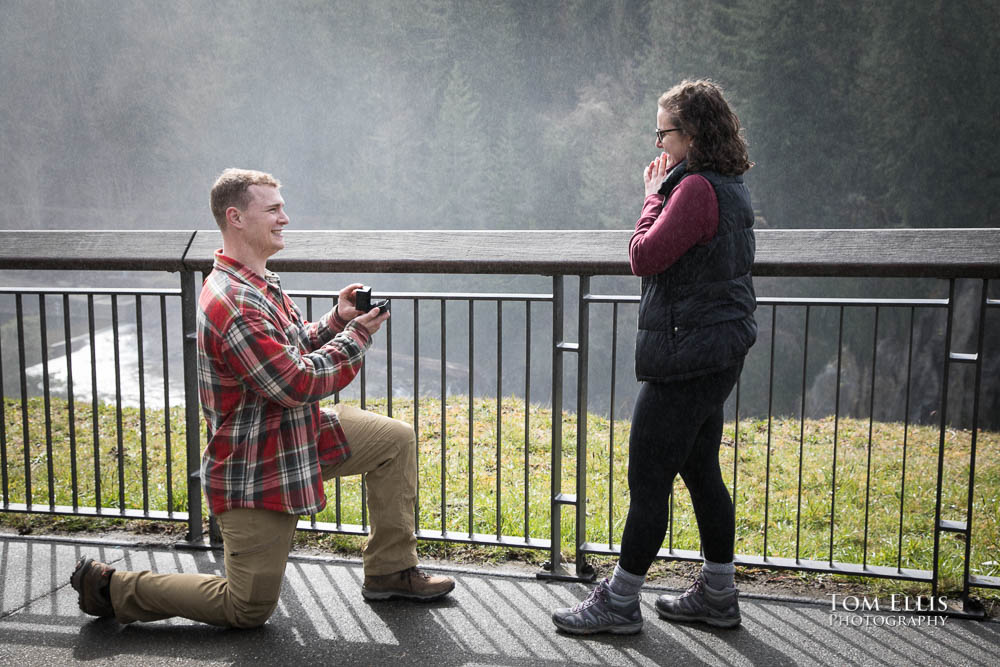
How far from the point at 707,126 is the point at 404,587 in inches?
63.9

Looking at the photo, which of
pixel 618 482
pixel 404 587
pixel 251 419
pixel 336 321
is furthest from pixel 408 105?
pixel 251 419

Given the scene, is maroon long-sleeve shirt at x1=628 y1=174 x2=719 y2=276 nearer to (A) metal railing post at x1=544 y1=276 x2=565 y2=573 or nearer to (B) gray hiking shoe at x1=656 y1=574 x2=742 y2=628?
(A) metal railing post at x1=544 y1=276 x2=565 y2=573

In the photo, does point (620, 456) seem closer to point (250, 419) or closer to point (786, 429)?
point (786, 429)

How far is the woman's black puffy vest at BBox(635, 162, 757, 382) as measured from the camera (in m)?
2.14

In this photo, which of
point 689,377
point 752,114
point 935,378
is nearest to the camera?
point 689,377

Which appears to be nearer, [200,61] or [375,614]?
[375,614]

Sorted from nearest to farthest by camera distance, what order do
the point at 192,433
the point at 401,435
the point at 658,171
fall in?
the point at 658,171 → the point at 401,435 → the point at 192,433

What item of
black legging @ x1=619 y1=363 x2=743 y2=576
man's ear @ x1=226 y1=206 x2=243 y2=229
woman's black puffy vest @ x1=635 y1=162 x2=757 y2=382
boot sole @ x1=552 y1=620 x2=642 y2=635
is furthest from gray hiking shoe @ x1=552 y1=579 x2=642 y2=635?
man's ear @ x1=226 y1=206 x2=243 y2=229

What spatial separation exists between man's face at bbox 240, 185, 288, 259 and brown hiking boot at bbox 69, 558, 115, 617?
40.0 inches

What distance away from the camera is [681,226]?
2092 millimetres

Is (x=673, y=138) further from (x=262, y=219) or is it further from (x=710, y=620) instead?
(x=710, y=620)

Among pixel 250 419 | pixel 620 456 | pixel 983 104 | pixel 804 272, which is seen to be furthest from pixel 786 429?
pixel 983 104

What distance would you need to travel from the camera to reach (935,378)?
23891 mm

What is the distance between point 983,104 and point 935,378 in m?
10.2
